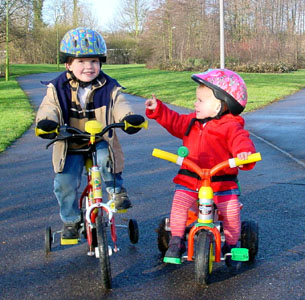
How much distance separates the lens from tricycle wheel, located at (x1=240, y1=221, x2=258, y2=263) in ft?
12.9

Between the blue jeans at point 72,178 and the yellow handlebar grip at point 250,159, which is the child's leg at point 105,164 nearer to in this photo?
the blue jeans at point 72,178

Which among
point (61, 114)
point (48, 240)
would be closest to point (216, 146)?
point (61, 114)

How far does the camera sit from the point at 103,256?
11.1ft

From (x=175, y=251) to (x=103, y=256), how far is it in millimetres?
522

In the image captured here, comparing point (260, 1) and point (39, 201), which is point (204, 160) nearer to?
point (39, 201)

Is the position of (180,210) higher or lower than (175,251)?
higher

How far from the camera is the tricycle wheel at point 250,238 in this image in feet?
12.9

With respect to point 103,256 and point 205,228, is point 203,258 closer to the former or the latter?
point 205,228

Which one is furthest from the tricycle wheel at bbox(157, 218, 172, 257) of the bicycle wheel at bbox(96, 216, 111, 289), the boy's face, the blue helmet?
the blue helmet

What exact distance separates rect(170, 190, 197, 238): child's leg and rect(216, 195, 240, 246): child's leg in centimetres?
20

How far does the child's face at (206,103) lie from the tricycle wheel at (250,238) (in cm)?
88

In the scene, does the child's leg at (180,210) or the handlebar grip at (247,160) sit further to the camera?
the child's leg at (180,210)

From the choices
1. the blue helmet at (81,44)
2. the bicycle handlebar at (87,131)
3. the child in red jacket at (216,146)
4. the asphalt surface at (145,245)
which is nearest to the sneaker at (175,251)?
the child in red jacket at (216,146)

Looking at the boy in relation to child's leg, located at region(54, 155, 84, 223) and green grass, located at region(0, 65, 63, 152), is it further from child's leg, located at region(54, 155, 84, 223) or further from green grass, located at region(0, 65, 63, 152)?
green grass, located at region(0, 65, 63, 152)
